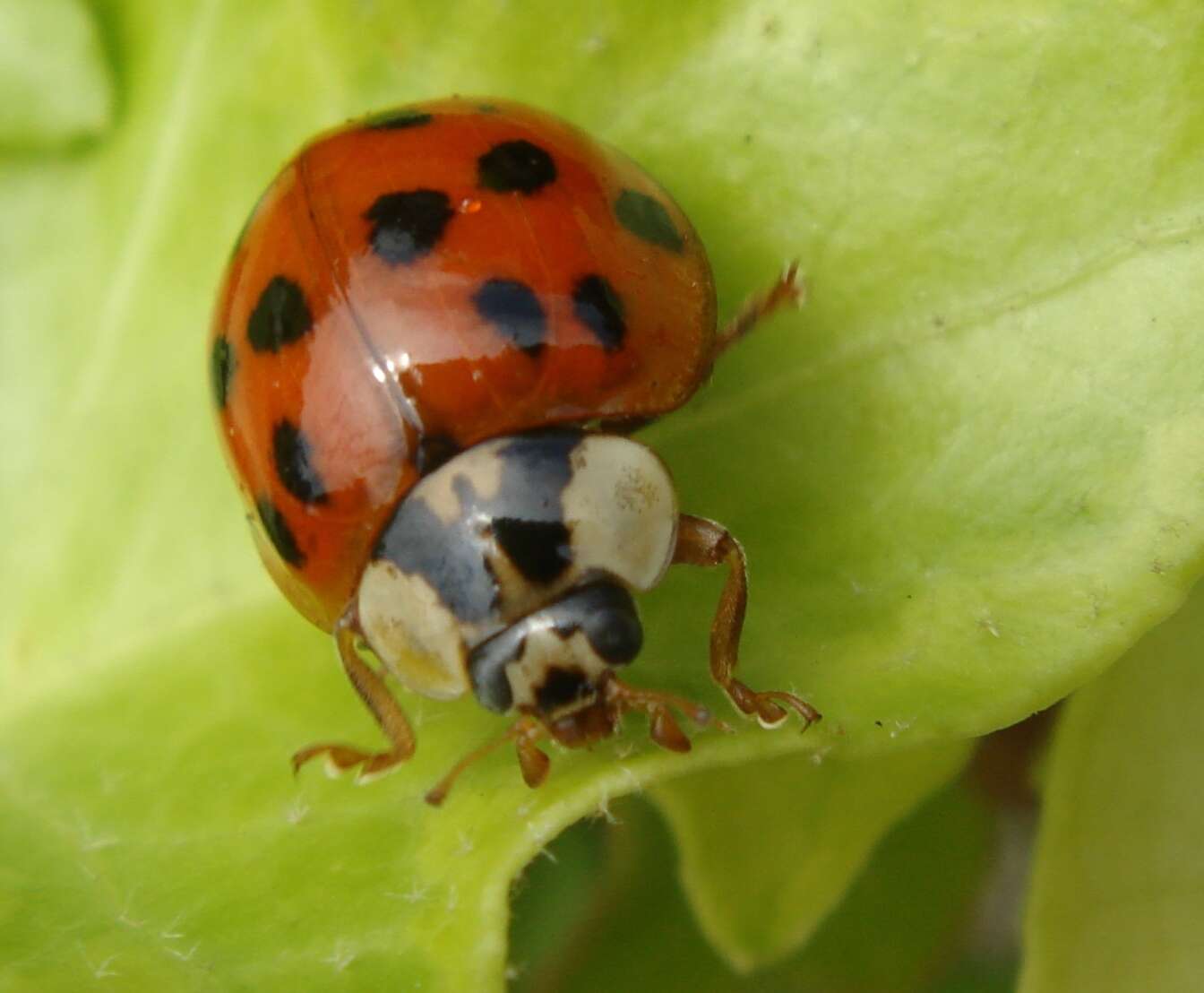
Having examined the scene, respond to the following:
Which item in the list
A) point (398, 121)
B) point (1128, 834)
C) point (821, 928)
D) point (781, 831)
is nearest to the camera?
point (398, 121)

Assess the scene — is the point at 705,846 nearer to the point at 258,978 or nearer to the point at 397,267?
the point at 258,978

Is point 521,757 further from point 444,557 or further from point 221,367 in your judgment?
point 221,367

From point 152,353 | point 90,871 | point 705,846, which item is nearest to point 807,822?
point 705,846

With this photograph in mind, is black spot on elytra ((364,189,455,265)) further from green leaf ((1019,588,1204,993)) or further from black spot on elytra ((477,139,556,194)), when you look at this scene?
green leaf ((1019,588,1204,993))

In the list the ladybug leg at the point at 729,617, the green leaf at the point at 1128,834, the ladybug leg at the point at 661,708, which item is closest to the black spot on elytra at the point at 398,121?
the ladybug leg at the point at 729,617

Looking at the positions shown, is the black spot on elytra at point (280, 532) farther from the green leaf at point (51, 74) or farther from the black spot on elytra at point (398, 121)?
the green leaf at point (51, 74)

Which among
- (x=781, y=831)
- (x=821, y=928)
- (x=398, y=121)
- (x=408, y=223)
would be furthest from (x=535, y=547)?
(x=821, y=928)

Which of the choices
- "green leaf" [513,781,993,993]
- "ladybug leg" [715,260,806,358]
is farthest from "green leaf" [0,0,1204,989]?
"green leaf" [513,781,993,993]
